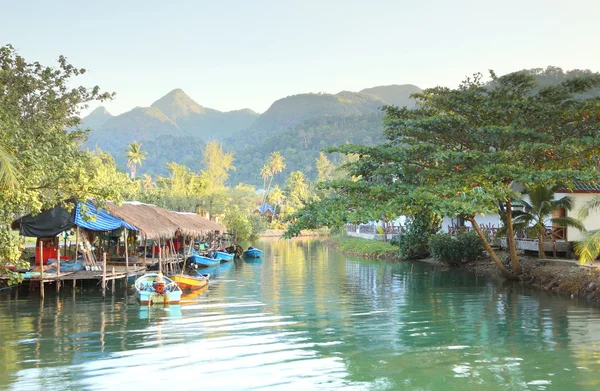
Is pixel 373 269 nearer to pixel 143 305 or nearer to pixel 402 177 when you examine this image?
pixel 402 177

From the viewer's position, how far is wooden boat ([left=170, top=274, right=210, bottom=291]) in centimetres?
2428

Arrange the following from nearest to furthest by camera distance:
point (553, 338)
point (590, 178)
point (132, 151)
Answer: point (553, 338) < point (590, 178) < point (132, 151)

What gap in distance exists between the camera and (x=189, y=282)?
2469cm

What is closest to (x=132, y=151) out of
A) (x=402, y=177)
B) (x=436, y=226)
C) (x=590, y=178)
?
(x=436, y=226)

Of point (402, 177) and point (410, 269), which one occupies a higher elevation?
point (402, 177)

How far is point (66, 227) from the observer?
24.0 metres

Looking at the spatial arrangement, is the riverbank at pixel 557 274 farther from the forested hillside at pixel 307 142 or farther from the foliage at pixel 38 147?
the forested hillside at pixel 307 142

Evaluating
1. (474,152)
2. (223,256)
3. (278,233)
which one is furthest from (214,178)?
(474,152)

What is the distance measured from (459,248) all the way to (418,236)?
20.4 feet

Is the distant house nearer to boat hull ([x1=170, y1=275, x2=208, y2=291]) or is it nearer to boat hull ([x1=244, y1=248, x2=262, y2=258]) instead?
boat hull ([x1=244, y1=248, x2=262, y2=258])

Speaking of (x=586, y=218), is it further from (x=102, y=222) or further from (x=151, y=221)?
(x=102, y=222)

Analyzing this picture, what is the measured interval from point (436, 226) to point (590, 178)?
20867mm

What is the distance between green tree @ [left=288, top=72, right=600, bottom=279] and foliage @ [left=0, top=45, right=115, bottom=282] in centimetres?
782

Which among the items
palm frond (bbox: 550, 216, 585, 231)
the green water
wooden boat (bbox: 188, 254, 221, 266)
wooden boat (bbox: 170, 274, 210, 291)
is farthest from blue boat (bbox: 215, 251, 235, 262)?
palm frond (bbox: 550, 216, 585, 231)
